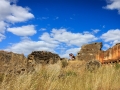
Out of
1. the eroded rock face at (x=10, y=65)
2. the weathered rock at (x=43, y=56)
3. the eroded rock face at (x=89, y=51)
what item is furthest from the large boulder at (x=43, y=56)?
the eroded rock face at (x=89, y=51)

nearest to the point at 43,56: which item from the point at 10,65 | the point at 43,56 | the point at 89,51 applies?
the point at 43,56

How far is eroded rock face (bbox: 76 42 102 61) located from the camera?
101 ft

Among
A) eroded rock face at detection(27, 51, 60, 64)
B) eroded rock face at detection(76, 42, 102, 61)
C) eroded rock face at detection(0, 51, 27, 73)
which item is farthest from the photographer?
eroded rock face at detection(76, 42, 102, 61)

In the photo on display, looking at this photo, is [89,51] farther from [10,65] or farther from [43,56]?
[10,65]

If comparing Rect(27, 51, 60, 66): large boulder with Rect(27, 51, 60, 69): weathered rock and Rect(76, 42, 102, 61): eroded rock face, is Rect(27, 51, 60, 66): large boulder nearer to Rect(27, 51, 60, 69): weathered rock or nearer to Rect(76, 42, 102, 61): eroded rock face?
Rect(27, 51, 60, 69): weathered rock

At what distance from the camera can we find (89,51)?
3119cm

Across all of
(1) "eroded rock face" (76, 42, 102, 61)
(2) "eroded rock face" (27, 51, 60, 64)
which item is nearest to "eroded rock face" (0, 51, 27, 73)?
(2) "eroded rock face" (27, 51, 60, 64)

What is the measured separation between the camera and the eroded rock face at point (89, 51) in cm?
3090

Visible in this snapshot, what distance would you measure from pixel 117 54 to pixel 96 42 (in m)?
15.3

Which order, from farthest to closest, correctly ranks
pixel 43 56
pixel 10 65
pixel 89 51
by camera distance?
pixel 89 51
pixel 43 56
pixel 10 65

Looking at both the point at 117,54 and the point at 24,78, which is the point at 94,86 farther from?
the point at 117,54

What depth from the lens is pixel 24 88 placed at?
14.9 ft

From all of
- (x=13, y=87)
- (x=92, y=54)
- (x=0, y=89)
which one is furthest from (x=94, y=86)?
(x=92, y=54)

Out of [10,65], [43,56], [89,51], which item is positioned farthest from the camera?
[89,51]
